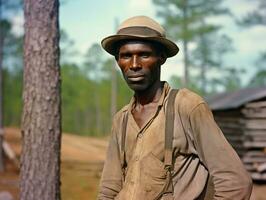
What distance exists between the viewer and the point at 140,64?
234 cm

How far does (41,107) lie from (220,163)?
398 cm

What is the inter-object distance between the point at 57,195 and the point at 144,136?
380 centimetres

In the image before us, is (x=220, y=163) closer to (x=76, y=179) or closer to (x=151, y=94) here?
(x=151, y=94)

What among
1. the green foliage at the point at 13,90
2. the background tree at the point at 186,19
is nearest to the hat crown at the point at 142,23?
the background tree at the point at 186,19

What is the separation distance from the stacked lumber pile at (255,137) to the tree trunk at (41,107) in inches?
429

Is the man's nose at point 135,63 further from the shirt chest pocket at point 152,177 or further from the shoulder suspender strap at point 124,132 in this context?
the shirt chest pocket at point 152,177

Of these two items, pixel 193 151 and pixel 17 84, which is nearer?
pixel 193 151

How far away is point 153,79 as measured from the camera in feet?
7.82

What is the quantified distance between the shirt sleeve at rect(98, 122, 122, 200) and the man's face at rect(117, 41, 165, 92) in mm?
366

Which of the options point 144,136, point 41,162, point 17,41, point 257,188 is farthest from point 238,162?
point 17,41

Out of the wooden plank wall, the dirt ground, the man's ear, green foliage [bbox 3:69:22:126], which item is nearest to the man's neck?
the man's ear

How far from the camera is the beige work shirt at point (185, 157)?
2.18 meters

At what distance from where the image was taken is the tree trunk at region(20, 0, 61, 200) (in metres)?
5.82

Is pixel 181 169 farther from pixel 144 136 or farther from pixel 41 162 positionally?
pixel 41 162
